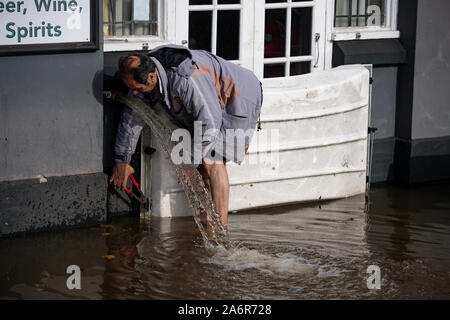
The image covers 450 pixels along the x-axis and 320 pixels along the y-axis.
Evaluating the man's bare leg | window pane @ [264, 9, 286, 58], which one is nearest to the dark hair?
the man's bare leg

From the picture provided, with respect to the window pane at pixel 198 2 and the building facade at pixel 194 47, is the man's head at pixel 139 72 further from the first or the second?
the window pane at pixel 198 2

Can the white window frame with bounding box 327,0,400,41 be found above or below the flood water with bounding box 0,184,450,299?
above

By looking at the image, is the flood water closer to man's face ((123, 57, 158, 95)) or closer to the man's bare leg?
the man's bare leg

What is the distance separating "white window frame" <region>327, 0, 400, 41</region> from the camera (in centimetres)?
798

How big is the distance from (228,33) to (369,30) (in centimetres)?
143

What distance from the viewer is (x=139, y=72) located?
20.0ft

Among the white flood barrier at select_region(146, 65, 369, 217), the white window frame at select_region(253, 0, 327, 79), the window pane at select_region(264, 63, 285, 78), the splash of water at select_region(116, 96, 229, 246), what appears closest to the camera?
the splash of water at select_region(116, 96, 229, 246)

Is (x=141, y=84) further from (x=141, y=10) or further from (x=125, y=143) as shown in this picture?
→ (x=141, y=10)

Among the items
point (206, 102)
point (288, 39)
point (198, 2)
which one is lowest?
point (206, 102)

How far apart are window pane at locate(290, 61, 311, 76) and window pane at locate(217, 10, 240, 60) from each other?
63cm

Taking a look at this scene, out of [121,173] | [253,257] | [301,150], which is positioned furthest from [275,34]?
[253,257]

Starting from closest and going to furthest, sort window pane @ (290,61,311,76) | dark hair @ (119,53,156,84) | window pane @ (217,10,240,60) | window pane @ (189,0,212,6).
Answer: dark hair @ (119,53,156,84) → window pane @ (189,0,212,6) → window pane @ (217,10,240,60) → window pane @ (290,61,311,76)

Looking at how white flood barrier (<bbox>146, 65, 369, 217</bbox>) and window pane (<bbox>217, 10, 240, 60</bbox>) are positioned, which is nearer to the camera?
white flood barrier (<bbox>146, 65, 369, 217</bbox>)
